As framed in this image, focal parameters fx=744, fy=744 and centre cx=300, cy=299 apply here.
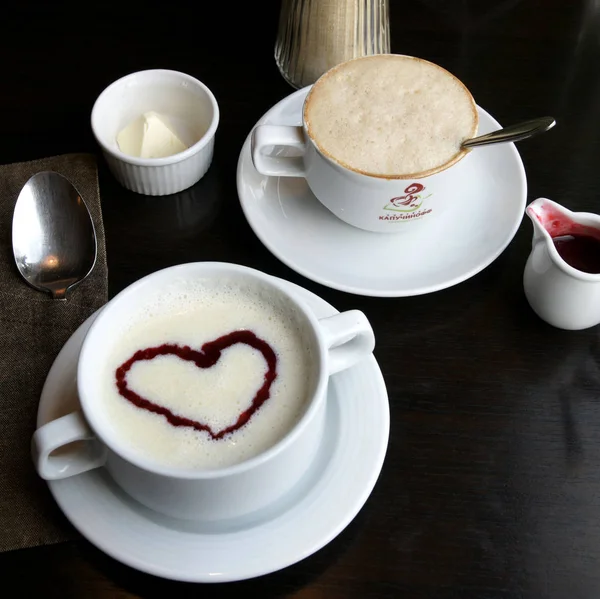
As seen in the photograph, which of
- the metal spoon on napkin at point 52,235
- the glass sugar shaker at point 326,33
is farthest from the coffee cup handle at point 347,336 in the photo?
the glass sugar shaker at point 326,33

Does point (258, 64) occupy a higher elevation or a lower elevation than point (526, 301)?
higher

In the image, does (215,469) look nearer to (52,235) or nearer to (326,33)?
(52,235)

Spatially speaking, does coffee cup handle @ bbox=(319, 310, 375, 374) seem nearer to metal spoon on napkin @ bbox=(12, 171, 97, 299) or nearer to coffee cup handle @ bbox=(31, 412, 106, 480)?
coffee cup handle @ bbox=(31, 412, 106, 480)

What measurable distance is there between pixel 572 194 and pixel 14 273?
2.61 feet

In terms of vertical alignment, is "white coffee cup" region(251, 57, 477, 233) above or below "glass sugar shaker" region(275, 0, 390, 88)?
below

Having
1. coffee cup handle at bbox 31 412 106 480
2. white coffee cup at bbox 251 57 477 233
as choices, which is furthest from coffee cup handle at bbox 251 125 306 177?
coffee cup handle at bbox 31 412 106 480

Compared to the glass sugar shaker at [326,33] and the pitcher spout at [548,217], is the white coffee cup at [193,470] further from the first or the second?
the glass sugar shaker at [326,33]

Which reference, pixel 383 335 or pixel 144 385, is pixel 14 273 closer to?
pixel 144 385

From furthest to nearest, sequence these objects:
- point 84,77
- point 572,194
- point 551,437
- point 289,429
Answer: point 84,77 → point 572,194 → point 551,437 → point 289,429

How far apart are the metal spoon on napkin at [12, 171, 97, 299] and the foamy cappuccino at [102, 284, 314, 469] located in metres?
0.25

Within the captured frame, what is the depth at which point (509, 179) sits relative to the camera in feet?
3.46

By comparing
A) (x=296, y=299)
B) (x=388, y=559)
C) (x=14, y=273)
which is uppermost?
(x=296, y=299)

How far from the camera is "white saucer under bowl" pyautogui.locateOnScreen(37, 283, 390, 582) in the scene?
70cm

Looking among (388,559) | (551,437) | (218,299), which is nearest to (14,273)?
(218,299)
